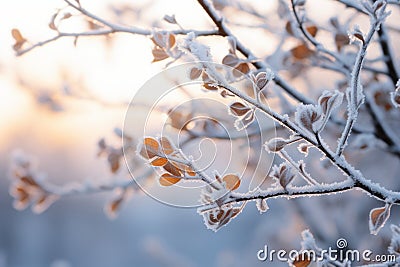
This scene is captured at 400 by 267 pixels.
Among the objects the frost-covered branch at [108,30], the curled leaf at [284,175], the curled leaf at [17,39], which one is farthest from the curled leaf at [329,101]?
the curled leaf at [17,39]

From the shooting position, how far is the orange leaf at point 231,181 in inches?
43.9

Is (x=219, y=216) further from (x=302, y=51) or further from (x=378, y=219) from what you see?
(x=302, y=51)

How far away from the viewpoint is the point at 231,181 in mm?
1121

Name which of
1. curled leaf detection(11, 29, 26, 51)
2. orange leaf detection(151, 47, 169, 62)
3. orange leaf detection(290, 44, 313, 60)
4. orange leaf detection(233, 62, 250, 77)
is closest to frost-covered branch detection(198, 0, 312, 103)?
orange leaf detection(233, 62, 250, 77)

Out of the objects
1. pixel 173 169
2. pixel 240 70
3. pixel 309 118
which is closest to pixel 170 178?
pixel 173 169

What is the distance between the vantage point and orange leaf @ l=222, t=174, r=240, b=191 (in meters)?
1.12

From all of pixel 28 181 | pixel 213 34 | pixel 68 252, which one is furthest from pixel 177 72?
pixel 68 252

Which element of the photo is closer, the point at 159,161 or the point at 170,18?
the point at 159,161

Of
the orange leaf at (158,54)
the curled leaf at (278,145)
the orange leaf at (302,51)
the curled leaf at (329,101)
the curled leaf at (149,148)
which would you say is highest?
the orange leaf at (158,54)

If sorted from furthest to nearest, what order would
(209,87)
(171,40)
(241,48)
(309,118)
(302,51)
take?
(302,51), (241,48), (171,40), (209,87), (309,118)

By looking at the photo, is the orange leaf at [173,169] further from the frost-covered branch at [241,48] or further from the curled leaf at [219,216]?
the frost-covered branch at [241,48]

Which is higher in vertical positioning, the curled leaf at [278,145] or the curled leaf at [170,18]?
the curled leaf at [170,18]

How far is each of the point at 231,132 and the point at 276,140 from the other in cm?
65

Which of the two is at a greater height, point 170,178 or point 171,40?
point 171,40
